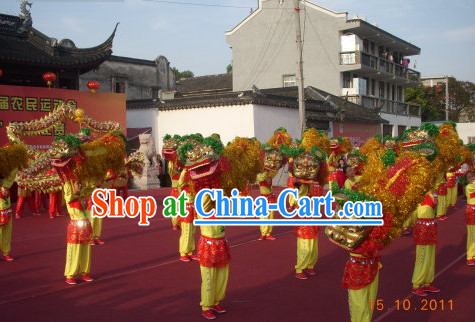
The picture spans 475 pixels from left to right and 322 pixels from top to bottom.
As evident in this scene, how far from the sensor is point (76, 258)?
20.0 ft

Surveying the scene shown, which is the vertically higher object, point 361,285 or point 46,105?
point 46,105

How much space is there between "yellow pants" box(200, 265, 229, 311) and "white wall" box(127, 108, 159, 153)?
51.4 ft

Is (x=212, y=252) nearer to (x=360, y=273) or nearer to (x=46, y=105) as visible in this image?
(x=360, y=273)

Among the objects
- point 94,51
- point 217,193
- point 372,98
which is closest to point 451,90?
point 372,98

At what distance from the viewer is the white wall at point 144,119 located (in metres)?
20.3

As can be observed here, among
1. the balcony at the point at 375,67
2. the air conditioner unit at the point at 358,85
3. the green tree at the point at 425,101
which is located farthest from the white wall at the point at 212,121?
the green tree at the point at 425,101

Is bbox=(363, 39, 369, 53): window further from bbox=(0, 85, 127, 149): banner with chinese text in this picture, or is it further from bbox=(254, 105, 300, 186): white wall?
bbox=(0, 85, 127, 149): banner with chinese text

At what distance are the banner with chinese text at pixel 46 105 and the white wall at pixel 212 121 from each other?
2428mm

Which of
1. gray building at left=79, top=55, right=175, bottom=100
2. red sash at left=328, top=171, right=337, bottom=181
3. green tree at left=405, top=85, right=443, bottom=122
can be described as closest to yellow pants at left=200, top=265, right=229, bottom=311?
red sash at left=328, top=171, right=337, bottom=181

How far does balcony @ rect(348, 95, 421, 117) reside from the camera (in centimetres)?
2685

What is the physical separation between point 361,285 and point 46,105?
48.3 feet

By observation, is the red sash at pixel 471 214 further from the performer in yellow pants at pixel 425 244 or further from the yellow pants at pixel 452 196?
the yellow pants at pixel 452 196

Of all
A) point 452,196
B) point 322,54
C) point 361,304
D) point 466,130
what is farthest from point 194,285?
point 466,130

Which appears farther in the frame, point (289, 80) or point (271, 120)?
point (289, 80)
